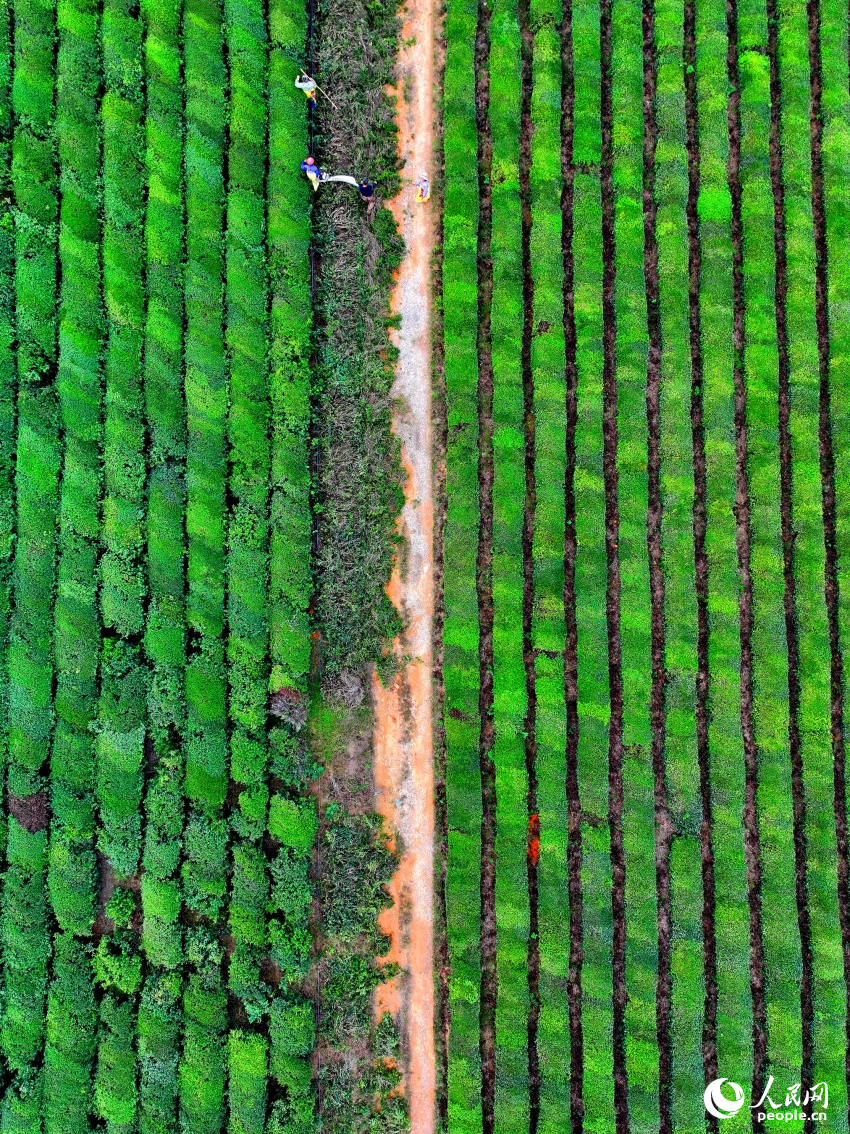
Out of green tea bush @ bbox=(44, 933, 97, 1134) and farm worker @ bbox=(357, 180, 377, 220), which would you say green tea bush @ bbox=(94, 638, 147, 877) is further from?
farm worker @ bbox=(357, 180, 377, 220)

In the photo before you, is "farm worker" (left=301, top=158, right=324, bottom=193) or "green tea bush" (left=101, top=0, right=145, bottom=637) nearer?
"farm worker" (left=301, top=158, right=324, bottom=193)

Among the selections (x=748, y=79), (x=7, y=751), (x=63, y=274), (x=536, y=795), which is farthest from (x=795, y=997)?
(x=63, y=274)

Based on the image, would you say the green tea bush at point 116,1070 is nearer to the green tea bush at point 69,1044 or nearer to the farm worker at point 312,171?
the green tea bush at point 69,1044

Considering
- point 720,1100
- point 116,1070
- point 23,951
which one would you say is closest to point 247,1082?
point 116,1070

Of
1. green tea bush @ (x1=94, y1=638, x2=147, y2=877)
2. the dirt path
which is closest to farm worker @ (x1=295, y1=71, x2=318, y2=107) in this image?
the dirt path

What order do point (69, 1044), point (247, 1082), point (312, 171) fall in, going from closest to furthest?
point (247, 1082) → point (69, 1044) → point (312, 171)

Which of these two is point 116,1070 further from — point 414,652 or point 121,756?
point 414,652

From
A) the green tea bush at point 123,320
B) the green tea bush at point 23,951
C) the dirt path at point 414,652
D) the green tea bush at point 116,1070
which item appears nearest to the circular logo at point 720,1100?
the dirt path at point 414,652
